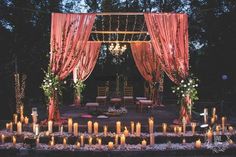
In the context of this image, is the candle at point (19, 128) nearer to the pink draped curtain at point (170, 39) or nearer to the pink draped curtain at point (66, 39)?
the pink draped curtain at point (66, 39)

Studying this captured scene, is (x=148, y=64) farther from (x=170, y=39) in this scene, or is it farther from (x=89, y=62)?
(x=170, y=39)

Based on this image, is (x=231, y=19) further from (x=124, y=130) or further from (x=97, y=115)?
(x=124, y=130)

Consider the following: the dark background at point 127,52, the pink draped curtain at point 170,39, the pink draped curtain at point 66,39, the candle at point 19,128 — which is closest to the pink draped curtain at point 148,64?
the dark background at point 127,52

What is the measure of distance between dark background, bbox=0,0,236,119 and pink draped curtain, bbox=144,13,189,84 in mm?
6657

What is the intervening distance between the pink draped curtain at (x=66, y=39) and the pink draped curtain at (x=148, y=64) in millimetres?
5825

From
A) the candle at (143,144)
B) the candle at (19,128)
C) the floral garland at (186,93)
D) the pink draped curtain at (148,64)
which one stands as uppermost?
the pink draped curtain at (148,64)

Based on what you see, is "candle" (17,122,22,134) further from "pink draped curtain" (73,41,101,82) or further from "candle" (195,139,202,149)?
"pink draped curtain" (73,41,101,82)

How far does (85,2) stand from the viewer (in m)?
26.0

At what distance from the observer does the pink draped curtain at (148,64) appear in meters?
17.0

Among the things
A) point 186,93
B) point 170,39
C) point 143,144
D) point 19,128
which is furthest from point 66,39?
point 143,144

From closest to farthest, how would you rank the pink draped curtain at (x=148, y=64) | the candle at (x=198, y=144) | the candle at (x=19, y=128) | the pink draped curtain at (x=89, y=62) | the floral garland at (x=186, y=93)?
the candle at (x=198, y=144)
the candle at (x=19, y=128)
the floral garland at (x=186, y=93)
the pink draped curtain at (x=148, y=64)
the pink draped curtain at (x=89, y=62)

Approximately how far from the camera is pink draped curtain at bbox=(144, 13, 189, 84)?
38.1 ft

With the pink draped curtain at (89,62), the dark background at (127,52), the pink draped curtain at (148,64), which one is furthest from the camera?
the dark background at (127,52)

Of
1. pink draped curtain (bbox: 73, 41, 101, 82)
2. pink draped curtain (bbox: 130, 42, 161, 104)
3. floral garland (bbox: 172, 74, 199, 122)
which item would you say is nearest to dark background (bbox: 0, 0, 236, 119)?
pink draped curtain (bbox: 73, 41, 101, 82)
